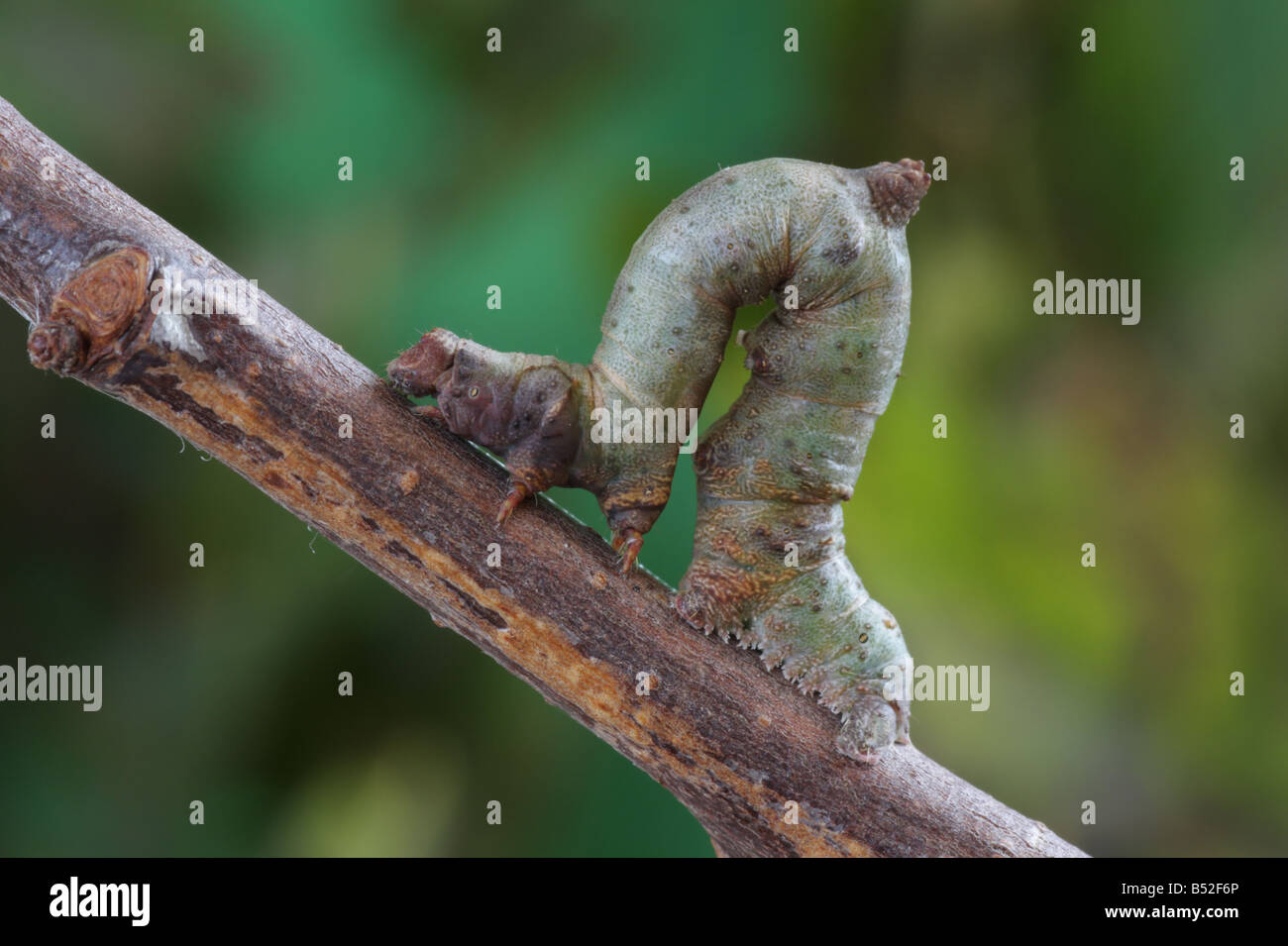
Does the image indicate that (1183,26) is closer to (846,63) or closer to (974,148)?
(974,148)

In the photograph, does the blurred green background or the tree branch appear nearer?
the tree branch

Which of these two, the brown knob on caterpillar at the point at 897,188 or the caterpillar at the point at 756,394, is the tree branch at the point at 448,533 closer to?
the caterpillar at the point at 756,394

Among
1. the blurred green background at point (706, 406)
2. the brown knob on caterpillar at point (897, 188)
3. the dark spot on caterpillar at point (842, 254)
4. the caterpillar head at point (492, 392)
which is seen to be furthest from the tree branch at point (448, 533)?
the blurred green background at point (706, 406)

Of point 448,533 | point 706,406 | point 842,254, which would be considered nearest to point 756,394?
point 842,254

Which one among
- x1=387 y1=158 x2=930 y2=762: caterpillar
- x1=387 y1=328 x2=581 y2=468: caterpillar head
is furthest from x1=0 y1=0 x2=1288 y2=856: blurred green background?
x1=387 y1=328 x2=581 y2=468: caterpillar head

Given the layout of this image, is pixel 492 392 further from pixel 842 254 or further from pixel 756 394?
pixel 842 254

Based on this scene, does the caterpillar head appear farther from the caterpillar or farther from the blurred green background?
the blurred green background
